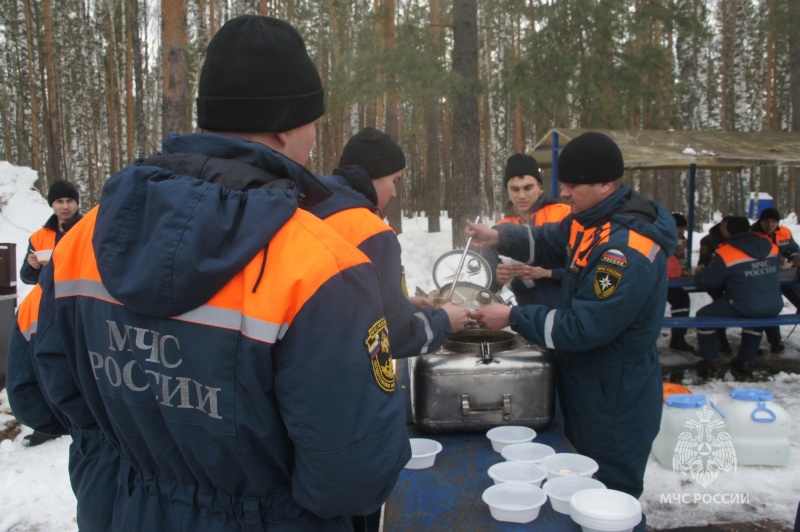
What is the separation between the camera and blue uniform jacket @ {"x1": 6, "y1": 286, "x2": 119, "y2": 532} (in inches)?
59.5

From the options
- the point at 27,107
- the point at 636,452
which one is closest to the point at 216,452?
the point at 636,452

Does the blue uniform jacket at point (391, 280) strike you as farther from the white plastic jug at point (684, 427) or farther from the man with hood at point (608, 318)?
the white plastic jug at point (684, 427)

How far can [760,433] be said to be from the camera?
4332 mm

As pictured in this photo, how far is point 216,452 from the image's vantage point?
120 cm

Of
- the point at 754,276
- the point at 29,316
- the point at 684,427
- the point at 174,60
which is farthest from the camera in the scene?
the point at 174,60

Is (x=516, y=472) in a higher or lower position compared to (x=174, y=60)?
lower

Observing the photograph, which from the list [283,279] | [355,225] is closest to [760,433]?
[355,225]

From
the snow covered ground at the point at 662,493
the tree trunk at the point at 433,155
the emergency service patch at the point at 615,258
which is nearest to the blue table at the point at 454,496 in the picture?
the emergency service patch at the point at 615,258

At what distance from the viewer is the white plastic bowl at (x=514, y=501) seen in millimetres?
1854

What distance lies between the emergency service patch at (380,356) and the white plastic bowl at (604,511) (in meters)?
0.86

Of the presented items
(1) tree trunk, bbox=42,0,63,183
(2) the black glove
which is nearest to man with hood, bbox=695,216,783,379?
(2) the black glove

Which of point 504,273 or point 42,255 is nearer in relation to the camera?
point 504,273

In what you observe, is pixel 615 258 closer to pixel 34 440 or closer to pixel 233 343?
pixel 233 343

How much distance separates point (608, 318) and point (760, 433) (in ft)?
8.60
